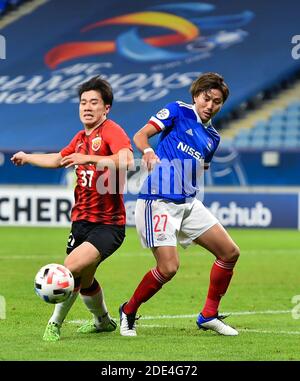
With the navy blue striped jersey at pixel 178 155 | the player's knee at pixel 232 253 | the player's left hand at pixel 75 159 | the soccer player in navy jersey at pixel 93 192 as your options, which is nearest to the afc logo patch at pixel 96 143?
the soccer player in navy jersey at pixel 93 192

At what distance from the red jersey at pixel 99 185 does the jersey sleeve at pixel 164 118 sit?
34 cm

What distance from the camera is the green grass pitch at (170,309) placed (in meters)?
6.77

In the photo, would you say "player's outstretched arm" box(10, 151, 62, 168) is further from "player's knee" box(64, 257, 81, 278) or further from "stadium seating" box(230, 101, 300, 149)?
"stadium seating" box(230, 101, 300, 149)

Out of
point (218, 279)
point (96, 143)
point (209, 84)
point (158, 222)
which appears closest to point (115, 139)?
point (96, 143)

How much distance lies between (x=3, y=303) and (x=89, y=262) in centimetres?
278

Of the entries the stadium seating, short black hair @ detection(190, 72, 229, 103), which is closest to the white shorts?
short black hair @ detection(190, 72, 229, 103)

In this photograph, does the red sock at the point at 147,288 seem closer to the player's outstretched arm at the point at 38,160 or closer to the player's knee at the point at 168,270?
the player's knee at the point at 168,270

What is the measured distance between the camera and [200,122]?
792 centimetres

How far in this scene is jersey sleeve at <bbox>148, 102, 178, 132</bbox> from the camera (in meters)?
7.73

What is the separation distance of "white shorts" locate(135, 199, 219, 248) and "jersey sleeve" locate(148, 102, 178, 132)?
616 mm

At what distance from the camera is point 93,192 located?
7.54 m
